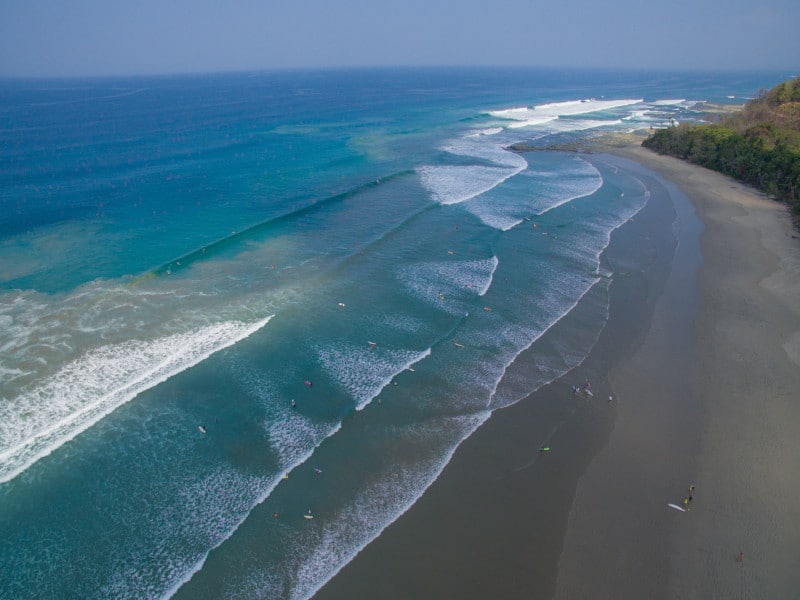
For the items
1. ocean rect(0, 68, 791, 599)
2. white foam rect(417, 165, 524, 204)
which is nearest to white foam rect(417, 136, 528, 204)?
white foam rect(417, 165, 524, 204)

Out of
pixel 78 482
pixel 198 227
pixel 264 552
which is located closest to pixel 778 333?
pixel 264 552


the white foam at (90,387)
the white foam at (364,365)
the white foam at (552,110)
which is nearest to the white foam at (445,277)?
the white foam at (364,365)

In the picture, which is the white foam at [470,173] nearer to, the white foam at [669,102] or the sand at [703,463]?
the sand at [703,463]

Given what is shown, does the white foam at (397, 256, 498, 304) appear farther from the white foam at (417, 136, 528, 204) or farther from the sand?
the white foam at (417, 136, 528, 204)

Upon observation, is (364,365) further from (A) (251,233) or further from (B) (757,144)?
(B) (757,144)

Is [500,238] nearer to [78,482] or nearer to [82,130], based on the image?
[78,482]
